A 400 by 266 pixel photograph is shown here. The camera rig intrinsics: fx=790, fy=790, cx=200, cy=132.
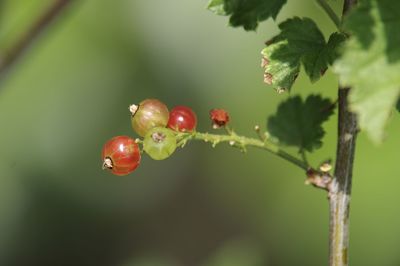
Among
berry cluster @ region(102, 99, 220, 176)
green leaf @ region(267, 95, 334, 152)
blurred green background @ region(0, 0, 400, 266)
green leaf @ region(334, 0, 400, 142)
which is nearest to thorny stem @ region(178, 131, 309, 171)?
berry cluster @ region(102, 99, 220, 176)

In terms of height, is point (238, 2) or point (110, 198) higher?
point (110, 198)

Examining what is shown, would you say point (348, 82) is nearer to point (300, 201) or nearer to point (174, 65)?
point (300, 201)

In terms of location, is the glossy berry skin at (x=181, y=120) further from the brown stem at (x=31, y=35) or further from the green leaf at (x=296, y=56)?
the brown stem at (x=31, y=35)

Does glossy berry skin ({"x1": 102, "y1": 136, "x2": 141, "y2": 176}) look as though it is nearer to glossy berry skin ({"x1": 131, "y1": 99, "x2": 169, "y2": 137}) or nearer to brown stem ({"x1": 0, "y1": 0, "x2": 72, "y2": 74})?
glossy berry skin ({"x1": 131, "y1": 99, "x2": 169, "y2": 137})

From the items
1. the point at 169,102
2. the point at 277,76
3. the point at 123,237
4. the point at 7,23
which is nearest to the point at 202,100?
the point at 169,102

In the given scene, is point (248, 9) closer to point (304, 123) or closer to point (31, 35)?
point (304, 123)

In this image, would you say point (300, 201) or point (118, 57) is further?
point (118, 57)
